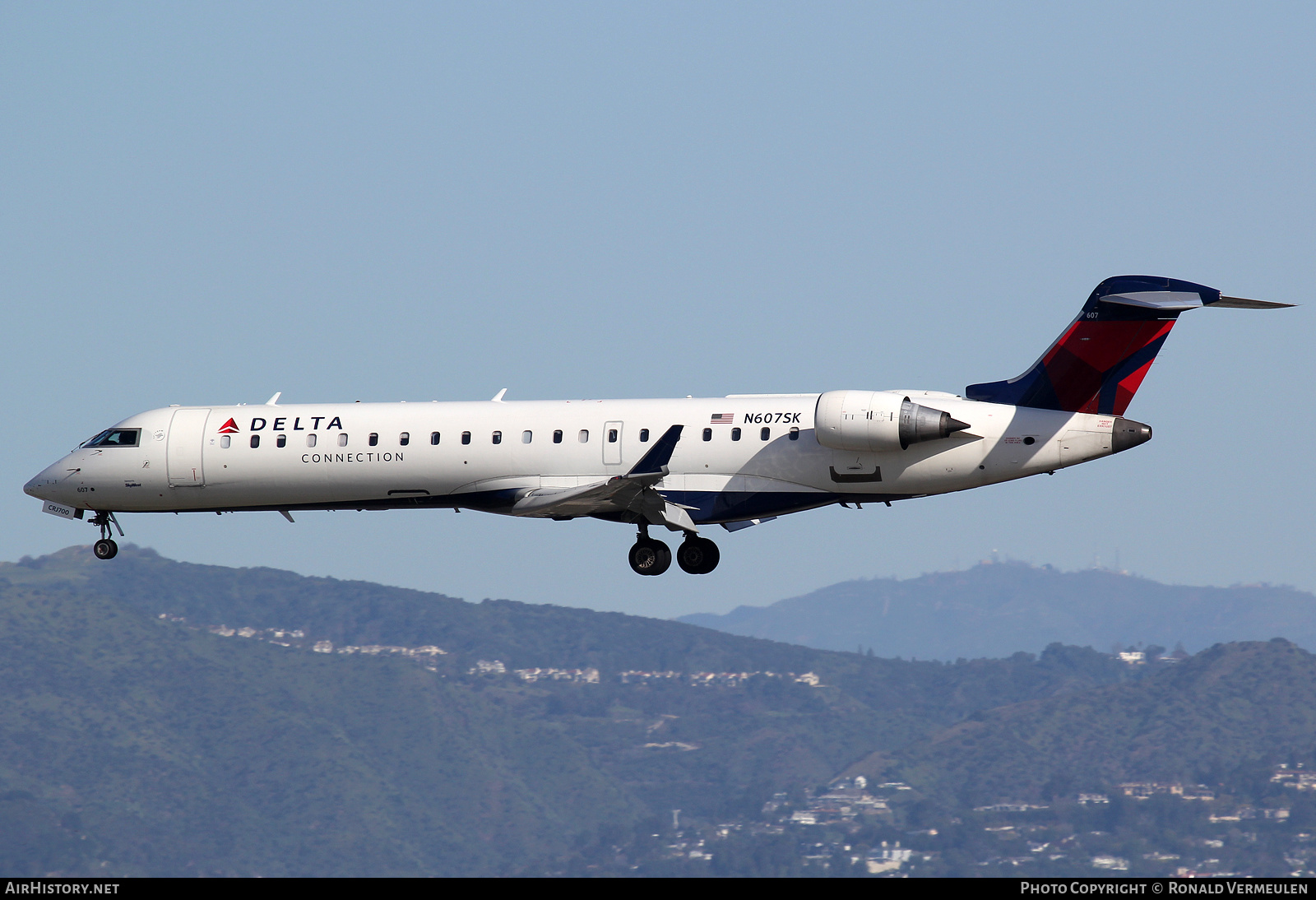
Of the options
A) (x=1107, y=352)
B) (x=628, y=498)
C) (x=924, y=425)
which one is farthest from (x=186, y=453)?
(x=1107, y=352)

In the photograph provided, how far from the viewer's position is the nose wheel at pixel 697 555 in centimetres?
3528

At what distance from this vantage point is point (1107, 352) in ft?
105

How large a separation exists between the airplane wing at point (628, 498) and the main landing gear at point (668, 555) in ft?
1.88

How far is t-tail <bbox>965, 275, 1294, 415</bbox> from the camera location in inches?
1261

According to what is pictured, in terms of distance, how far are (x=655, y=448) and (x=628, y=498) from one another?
173 centimetres

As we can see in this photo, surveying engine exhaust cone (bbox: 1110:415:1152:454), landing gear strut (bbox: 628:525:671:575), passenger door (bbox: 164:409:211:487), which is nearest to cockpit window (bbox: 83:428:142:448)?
passenger door (bbox: 164:409:211:487)

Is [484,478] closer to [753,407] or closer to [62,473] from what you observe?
[753,407]

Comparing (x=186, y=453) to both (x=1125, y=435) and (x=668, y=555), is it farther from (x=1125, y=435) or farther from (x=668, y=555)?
(x=1125, y=435)

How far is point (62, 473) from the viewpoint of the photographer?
37.2 meters

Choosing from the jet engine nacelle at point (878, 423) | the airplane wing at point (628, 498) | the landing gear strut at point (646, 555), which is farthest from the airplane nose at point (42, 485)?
the jet engine nacelle at point (878, 423)

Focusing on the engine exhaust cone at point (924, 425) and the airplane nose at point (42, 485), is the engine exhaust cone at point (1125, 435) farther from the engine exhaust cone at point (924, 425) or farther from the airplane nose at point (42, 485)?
the airplane nose at point (42, 485)
